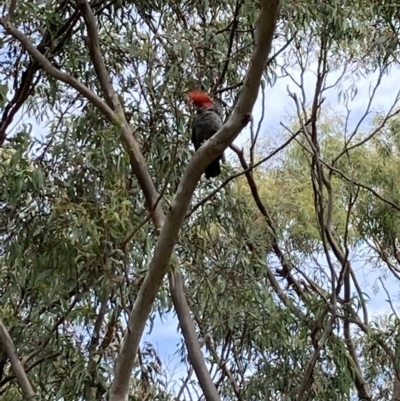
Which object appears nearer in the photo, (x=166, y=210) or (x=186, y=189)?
(x=186, y=189)

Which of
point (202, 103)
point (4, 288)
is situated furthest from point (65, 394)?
point (202, 103)

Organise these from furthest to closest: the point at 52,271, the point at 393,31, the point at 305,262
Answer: the point at 305,262, the point at 393,31, the point at 52,271

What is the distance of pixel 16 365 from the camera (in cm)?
241

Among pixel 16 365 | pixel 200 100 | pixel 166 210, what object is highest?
pixel 200 100

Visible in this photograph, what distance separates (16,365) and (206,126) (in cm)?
106

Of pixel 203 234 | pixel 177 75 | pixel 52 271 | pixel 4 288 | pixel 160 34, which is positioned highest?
pixel 160 34

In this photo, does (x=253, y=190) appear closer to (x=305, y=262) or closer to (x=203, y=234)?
(x=203, y=234)

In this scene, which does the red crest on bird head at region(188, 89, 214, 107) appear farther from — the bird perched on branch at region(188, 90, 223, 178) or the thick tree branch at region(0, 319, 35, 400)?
the thick tree branch at region(0, 319, 35, 400)

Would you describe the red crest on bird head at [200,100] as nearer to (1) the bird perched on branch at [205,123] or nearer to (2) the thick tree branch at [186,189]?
(1) the bird perched on branch at [205,123]

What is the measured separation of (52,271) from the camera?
2203 millimetres

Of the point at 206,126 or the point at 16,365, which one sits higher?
the point at 206,126

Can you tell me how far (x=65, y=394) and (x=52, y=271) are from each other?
425mm

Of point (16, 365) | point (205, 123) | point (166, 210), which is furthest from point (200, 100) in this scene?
point (16, 365)

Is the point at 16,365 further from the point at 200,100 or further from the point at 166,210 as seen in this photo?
the point at 200,100
